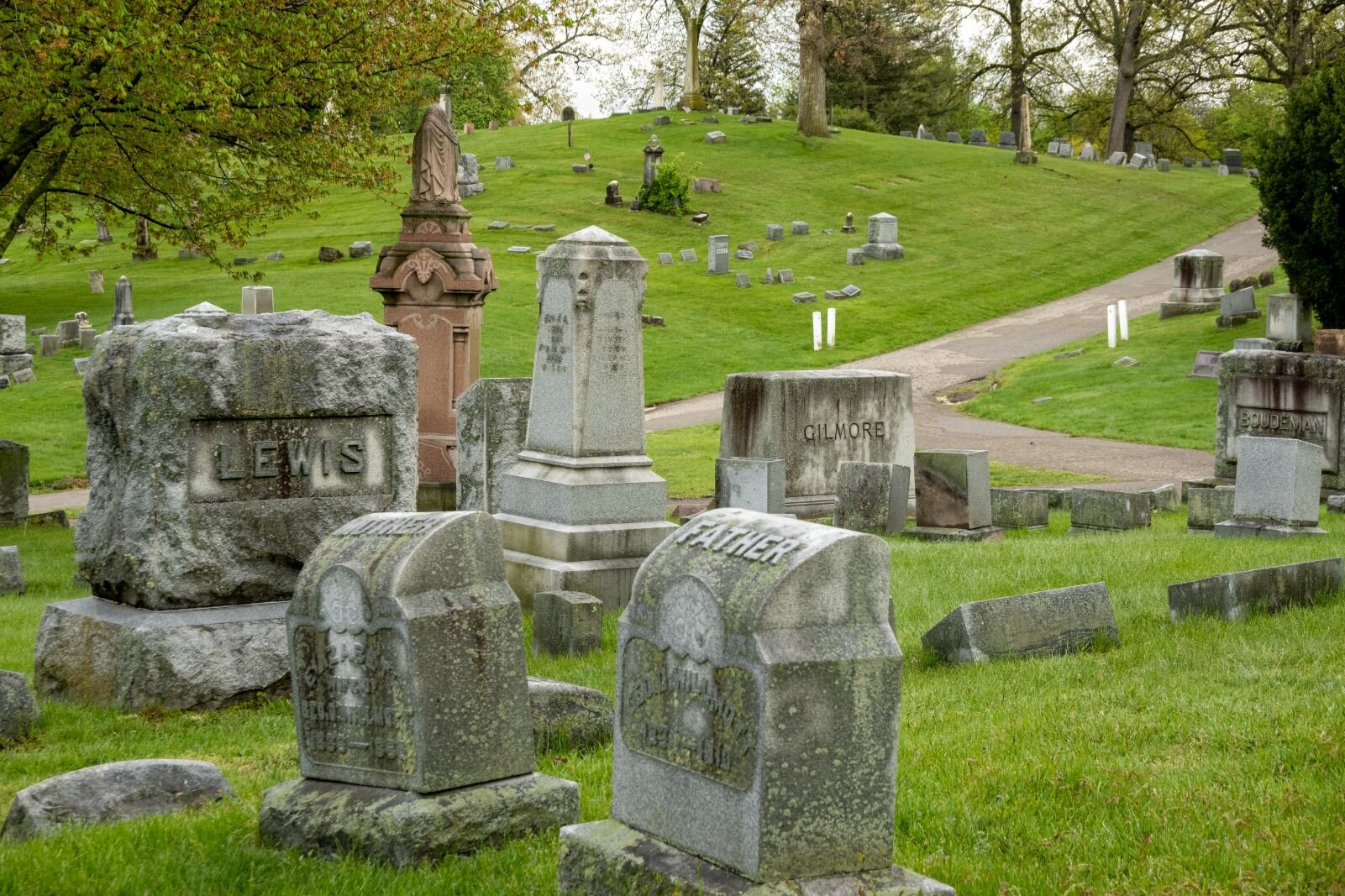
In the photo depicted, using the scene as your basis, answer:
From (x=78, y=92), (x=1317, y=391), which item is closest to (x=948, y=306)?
(x=1317, y=391)

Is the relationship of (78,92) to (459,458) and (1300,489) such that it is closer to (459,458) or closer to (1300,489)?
(459,458)

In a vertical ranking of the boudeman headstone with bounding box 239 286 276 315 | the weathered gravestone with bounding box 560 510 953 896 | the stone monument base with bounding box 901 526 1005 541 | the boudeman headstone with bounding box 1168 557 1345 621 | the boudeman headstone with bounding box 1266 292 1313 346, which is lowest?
the stone monument base with bounding box 901 526 1005 541

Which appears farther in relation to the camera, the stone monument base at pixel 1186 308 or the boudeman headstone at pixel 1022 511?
the stone monument base at pixel 1186 308

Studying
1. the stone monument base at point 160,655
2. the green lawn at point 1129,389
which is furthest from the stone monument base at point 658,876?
the green lawn at point 1129,389

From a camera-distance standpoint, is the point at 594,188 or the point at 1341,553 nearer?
the point at 1341,553

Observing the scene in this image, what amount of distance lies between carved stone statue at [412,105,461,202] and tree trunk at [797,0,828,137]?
31725mm

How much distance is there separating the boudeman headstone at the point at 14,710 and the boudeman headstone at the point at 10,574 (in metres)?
5.48

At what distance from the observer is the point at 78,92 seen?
1711cm

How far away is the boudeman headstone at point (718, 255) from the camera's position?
137 feet

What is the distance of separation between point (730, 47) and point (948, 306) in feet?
111

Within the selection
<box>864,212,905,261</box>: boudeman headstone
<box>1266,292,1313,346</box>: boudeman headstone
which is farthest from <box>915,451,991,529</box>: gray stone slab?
<box>864,212,905,261</box>: boudeman headstone

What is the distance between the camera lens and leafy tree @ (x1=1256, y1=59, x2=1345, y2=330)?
2552 centimetres

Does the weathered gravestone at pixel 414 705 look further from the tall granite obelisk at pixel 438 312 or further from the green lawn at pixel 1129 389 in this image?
the green lawn at pixel 1129 389

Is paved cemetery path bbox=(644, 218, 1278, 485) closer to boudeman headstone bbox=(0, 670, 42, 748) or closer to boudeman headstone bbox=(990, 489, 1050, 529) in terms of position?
boudeman headstone bbox=(990, 489, 1050, 529)
